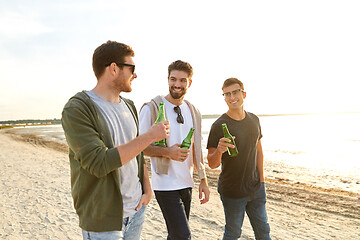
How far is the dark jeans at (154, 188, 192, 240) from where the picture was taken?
3.07 m

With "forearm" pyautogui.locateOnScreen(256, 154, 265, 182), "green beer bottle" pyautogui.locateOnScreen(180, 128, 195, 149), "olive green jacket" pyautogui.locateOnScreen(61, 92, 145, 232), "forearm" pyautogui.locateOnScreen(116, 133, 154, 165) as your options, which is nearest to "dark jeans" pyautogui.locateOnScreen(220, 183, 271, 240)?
"forearm" pyautogui.locateOnScreen(256, 154, 265, 182)

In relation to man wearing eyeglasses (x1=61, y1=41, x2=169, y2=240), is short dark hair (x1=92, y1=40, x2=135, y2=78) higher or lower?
higher

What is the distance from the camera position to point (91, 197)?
2035 millimetres

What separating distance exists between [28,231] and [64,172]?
6712 mm

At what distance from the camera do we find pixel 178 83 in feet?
11.5

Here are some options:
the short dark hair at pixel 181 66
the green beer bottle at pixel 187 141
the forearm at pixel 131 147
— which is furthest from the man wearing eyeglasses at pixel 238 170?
the forearm at pixel 131 147

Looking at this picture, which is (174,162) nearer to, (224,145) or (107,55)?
(224,145)

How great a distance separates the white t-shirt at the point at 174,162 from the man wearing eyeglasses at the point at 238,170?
0.32m

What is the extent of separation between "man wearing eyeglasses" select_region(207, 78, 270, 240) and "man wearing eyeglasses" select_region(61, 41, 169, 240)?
1.32 metres

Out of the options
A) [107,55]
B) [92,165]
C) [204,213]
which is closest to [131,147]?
[92,165]

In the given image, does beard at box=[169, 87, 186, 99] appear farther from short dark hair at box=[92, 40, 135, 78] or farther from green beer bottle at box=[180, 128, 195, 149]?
short dark hair at box=[92, 40, 135, 78]

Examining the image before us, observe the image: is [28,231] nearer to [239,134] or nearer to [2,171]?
[239,134]

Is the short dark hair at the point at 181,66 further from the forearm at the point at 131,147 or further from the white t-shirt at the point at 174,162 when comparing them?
the forearm at the point at 131,147

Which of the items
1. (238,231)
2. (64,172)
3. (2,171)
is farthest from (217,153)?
(2,171)
